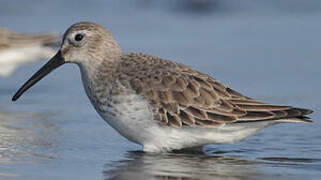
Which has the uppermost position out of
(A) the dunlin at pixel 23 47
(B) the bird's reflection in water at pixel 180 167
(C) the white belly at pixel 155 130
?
(A) the dunlin at pixel 23 47

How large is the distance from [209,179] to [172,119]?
945 millimetres

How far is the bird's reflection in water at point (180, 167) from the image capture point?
7977mm

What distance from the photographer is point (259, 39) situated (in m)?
13.8

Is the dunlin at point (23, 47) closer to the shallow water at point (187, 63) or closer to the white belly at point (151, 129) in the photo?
the shallow water at point (187, 63)

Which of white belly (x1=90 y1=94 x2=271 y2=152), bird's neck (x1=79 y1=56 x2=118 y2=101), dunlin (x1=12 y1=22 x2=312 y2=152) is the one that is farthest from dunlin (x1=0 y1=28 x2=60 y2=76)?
white belly (x1=90 y1=94 x2=271 y2=152)

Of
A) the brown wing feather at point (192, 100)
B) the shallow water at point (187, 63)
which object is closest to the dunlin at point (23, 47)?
the shallow water at point (187, 63)

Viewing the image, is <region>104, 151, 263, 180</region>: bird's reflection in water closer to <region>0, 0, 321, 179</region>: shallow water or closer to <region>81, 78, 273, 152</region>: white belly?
<region>0, 0, 321, 179</region>: shallow water

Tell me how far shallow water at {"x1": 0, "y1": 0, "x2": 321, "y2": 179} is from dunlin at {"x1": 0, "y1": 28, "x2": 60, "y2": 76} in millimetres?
147

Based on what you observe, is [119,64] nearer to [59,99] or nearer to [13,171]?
[13,171]

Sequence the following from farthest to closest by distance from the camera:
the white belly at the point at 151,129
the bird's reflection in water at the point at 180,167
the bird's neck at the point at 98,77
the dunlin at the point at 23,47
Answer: the dunlin at the point at 23,47, the bird's neck at the point at 98,77, the white belly at the point at 151,129, the bird's reflection in water at the point at 180,167

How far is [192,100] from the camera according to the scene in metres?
8.74

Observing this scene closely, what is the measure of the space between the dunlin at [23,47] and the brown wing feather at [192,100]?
14.7 feet

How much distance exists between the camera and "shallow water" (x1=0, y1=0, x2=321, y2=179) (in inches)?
327

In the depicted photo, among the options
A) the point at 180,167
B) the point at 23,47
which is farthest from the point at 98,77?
the point at 23,47
